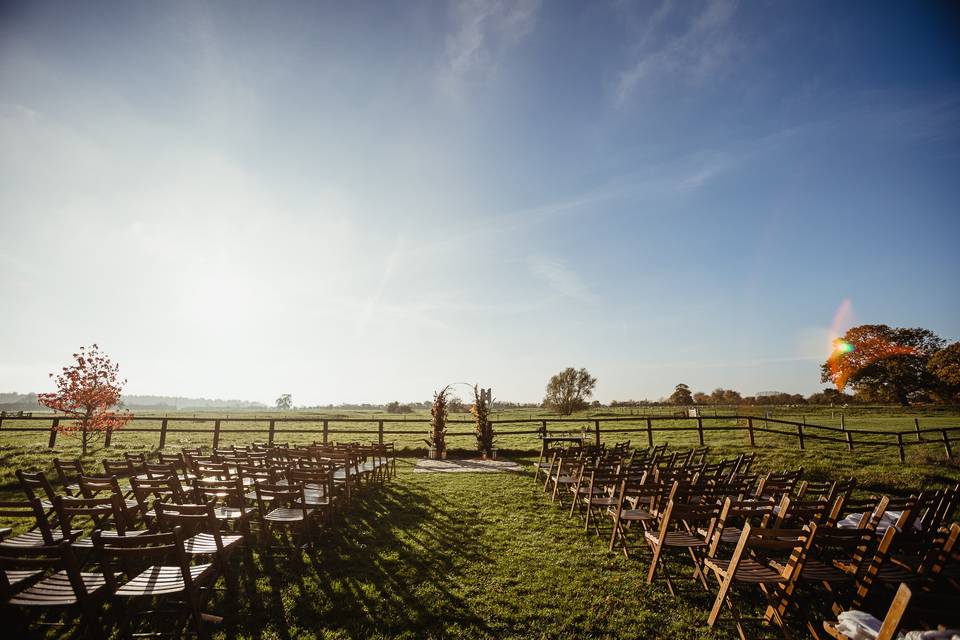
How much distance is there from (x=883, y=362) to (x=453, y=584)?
76.8 m

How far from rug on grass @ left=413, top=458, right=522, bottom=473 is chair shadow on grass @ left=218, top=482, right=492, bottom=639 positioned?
17.4 feet

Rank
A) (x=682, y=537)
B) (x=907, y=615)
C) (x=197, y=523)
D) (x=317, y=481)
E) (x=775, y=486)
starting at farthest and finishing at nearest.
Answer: (x=317, y=481), (x=775, y=486), (x=682, y=537), (x=197, y=523), (x=907, y=615)

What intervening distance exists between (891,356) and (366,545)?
255 feet

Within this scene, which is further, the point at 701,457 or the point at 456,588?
the point at 701,457

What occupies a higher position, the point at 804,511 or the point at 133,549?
the point at 133,549

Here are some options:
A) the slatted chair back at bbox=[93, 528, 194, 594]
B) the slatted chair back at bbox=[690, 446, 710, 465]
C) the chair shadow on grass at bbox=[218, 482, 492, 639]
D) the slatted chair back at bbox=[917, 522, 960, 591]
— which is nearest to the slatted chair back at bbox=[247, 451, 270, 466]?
the chair shadow on grass at bbox=[218, 482, 492, 639]

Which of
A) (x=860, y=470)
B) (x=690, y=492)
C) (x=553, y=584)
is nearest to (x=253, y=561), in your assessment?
(x=553, y=584)

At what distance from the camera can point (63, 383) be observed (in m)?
15.7

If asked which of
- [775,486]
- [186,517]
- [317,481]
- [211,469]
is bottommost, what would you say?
[775,486]

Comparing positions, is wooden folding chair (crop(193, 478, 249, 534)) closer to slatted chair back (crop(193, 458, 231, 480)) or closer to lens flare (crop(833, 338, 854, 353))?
slatted chair back (crop(193, 458, 231, 480))

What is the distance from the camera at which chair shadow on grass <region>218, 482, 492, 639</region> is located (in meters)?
4.14

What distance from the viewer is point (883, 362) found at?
5681 centimetres

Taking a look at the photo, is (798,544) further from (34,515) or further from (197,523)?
(34,515)

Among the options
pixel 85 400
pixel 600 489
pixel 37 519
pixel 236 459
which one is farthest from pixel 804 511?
pixel 85 400
